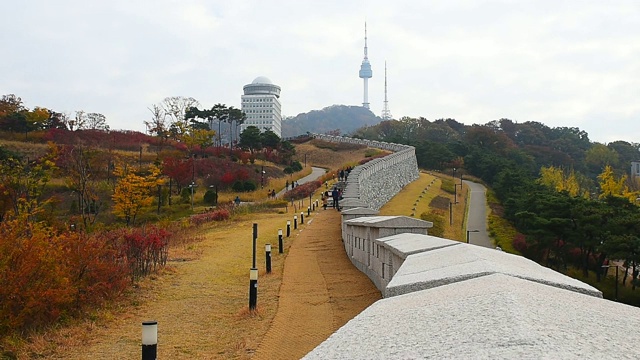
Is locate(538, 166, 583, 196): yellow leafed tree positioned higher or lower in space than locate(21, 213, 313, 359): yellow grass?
higher

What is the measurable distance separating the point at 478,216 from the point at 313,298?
122 feet

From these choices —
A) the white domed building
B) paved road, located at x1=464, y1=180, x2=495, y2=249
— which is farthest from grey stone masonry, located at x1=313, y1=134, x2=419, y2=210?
the white domed building

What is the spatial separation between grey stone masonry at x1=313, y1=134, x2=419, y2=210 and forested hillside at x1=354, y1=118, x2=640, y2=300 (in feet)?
28.1

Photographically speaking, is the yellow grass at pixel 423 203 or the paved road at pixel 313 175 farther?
the paved road at pixel 313 175

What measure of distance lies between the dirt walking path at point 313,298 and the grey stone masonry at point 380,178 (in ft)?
21.1

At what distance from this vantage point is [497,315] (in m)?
3.12

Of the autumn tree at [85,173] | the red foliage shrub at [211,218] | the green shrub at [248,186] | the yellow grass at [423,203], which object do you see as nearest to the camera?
the red foliage shrub at [211,218]

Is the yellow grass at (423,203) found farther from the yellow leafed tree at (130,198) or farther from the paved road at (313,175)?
the yellow leafed tree at (130,198)

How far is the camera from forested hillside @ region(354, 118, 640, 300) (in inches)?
1193

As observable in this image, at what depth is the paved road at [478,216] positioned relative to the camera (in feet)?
116

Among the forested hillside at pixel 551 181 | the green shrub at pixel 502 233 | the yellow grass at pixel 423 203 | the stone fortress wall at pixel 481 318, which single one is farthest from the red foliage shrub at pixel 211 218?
the stone fortress wall at pixel 481 318

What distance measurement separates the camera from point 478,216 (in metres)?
44.6

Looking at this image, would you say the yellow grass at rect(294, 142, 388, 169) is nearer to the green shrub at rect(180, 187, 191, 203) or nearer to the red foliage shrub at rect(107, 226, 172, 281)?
the green shrub at rect(180, 187, 191, 203)

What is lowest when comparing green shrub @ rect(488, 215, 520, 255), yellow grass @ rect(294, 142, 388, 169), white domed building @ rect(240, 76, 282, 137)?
green shrub @ rect(488, 215, 520, 255)
